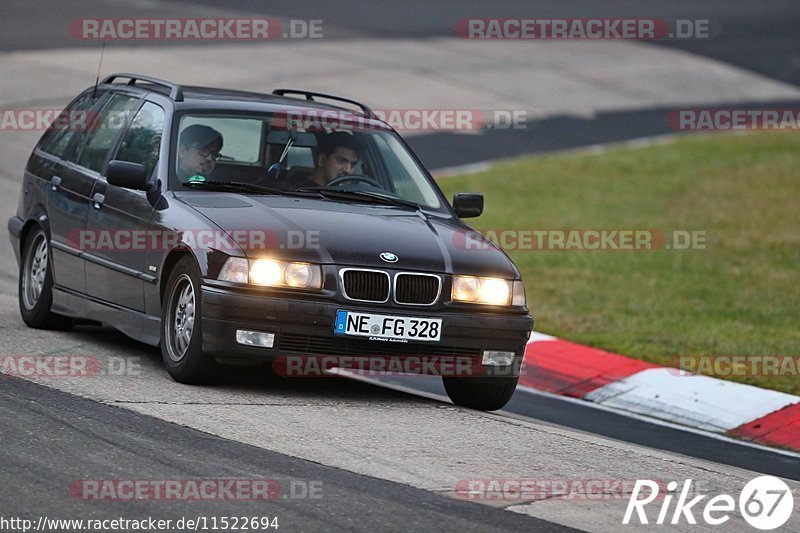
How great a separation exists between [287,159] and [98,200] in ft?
4.06

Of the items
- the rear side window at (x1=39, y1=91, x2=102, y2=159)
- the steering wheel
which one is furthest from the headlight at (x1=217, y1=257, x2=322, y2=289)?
the rear side window at (x1=39, y1=91, x2=102, y2=159)

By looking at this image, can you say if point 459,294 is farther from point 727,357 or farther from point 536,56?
point 536,56

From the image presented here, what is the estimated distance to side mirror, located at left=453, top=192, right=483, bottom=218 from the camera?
31.5 ft

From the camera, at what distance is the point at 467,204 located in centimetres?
962

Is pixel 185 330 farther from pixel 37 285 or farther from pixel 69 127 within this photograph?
pixel 69 127

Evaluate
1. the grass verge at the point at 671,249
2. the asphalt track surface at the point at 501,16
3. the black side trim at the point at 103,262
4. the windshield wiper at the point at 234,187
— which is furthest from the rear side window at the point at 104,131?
the asphalt track surface at the point at 501,16

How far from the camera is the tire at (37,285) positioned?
1009 centimetres

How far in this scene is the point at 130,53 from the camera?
85.1 feet

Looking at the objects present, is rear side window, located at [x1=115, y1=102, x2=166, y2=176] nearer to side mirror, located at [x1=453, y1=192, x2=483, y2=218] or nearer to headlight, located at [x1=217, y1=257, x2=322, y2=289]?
headlight, located at [x1=217, y1=257, x2=322, y2=289]

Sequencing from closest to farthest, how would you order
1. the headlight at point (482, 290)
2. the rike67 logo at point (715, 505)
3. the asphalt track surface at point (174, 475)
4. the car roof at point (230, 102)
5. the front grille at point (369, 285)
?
the asphalt track surface at point (174, 475) < the rike67 logo at point (715, 505) < the front grille at point (369, 285) < the headlight at point (482, 290) < the car roof at point (230, 102)

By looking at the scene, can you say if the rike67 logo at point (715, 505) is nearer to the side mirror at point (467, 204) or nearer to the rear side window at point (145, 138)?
the side mirror at point (467, 204)

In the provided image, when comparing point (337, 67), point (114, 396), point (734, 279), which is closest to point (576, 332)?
point (734, 279)

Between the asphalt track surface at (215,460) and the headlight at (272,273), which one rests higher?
the headlight at (272,273)

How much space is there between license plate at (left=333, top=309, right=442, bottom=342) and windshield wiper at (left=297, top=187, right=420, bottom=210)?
115cm
